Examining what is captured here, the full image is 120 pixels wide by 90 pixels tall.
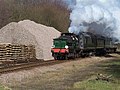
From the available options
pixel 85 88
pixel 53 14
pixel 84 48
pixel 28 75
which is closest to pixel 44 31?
pixel 84 48

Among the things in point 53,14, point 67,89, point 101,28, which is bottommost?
point 67,89

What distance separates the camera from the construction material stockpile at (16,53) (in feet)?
107

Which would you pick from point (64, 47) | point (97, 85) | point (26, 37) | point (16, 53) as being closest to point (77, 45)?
point (64, 47)

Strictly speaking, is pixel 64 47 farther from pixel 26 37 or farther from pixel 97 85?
pixel 97 85

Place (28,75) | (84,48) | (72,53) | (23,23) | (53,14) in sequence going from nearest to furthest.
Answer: (28,75) < (72,53) < (84,48) < (23,23) < (53,14)

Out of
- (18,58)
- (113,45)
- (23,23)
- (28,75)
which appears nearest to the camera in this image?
(28,75)

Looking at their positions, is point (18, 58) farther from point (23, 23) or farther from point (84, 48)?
point (23, 23)

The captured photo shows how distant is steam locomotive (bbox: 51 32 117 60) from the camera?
3622 cm

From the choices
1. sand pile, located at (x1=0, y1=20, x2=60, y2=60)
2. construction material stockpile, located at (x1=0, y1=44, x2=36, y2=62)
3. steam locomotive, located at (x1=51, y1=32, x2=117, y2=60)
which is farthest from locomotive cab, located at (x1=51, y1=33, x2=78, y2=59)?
sand pile, located at (x1=0, y1=20, x2=60, y2=60)

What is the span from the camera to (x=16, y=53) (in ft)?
112

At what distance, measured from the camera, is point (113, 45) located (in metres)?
56.8

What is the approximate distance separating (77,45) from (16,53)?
7777mm

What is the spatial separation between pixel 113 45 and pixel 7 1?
3087 centimetres

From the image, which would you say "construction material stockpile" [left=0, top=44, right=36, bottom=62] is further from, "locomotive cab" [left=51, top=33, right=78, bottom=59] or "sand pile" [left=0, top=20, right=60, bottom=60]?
"sand pile" [left=0, top=20, right=60, bottom=60]
